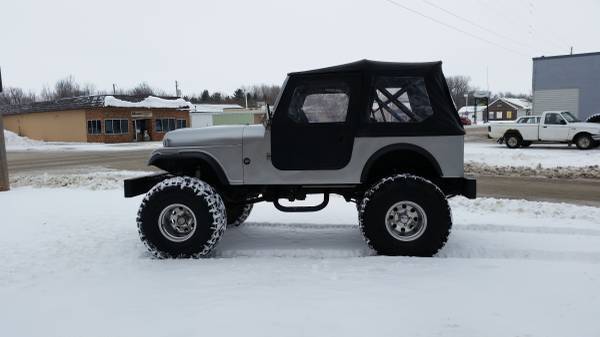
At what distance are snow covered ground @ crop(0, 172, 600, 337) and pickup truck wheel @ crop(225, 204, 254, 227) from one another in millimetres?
205

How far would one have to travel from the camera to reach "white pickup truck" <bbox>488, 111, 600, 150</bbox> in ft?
69.2

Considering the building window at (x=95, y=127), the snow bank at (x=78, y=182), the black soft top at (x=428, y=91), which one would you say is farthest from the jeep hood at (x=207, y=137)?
the building window at (x=95, y=127)

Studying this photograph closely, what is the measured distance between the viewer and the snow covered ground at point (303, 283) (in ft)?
11.7

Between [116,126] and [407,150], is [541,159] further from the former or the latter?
[116,126]

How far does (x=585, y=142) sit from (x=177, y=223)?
69.1 ft

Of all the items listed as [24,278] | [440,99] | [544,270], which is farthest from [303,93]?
[24,278]

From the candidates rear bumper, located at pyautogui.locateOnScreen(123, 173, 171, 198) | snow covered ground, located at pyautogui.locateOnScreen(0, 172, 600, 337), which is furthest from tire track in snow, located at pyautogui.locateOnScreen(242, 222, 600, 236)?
rear bumper, located at pyautogui.locateOnScreen(123, 173, 171, 198)

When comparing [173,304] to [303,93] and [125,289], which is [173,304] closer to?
[125,289]

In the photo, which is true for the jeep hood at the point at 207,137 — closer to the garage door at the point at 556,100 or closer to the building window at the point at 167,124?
the garage door at the point at 556,100

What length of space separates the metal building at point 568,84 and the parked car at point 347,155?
28.8 m

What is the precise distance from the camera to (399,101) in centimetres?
538

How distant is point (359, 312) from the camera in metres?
3.74

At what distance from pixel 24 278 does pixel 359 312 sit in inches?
132

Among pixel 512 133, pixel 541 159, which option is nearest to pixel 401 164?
pixel 541 159
